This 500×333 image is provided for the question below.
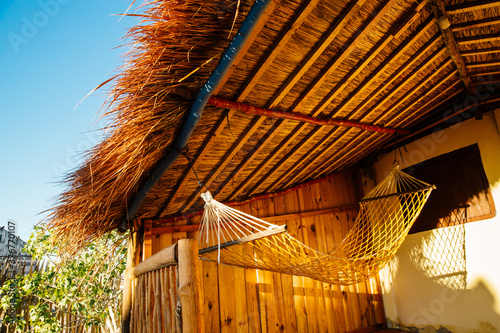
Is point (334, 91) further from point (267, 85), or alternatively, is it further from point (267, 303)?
point (267, 303)

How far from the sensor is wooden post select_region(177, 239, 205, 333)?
55.7 inches

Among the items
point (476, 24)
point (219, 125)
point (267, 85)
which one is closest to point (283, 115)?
point (267, 85)

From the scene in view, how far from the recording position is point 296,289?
10.4 ft

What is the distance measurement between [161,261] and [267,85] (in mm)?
1137

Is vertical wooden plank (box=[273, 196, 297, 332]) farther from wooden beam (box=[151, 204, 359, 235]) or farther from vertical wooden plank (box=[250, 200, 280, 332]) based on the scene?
wooden beam (box=[151, 204, 359, 235])

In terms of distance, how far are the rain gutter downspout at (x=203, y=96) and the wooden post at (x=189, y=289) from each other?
0.60 meters

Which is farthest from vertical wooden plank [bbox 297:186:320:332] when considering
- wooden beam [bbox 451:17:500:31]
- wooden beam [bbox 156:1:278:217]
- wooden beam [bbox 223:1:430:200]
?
wooden beam [bbox 451:17:500:31]

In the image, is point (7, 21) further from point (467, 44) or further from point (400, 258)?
point (400, 258)

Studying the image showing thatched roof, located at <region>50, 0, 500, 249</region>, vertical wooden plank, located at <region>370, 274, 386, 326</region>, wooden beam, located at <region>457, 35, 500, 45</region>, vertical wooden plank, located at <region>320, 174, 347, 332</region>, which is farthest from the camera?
vertical wooden plank, located at <region>370, 274, 386, 326</region>

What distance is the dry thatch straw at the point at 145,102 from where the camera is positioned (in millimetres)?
1404

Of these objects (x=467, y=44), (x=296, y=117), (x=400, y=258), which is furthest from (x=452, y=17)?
(x=400, y=258)

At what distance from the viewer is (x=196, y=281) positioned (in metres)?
1.46

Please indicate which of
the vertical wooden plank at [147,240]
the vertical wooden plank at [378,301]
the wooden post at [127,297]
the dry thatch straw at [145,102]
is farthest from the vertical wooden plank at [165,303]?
the vertical wooden plank at [378,301]

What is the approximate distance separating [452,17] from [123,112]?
6.45 feet
